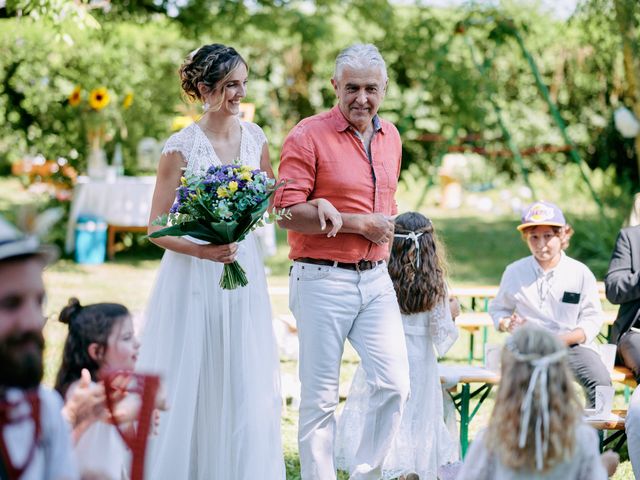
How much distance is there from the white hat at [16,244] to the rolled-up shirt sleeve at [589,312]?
4.28 metres

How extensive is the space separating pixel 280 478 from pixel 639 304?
8.16 feet

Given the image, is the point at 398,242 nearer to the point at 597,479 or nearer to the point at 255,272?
the point at 255,272

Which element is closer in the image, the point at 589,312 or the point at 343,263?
the point at 343,263

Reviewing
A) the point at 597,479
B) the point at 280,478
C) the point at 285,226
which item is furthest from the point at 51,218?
the point at 280,478

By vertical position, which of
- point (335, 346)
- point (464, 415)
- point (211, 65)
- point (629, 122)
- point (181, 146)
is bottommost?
point (464, 415)

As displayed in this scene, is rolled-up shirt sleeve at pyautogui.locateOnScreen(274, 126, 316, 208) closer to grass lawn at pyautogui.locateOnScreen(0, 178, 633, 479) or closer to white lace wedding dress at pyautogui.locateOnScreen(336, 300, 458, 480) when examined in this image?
white lace wedding dress at pyautogui.locateOnScreen(336, 300, 458, 480)

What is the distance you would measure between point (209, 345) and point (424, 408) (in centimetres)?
143

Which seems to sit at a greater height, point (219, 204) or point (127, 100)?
point (127, 100)

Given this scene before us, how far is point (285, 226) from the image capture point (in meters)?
4.52

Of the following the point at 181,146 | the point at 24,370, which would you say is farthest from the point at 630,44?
the point at 24,370

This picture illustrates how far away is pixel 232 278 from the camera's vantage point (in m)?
4.38

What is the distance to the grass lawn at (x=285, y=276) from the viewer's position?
715cm

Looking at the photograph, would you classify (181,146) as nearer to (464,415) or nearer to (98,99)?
(464,415)

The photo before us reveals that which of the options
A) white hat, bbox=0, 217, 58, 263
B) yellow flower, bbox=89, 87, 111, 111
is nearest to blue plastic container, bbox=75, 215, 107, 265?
yellow flower, bbox=89, 87, 111, 111
